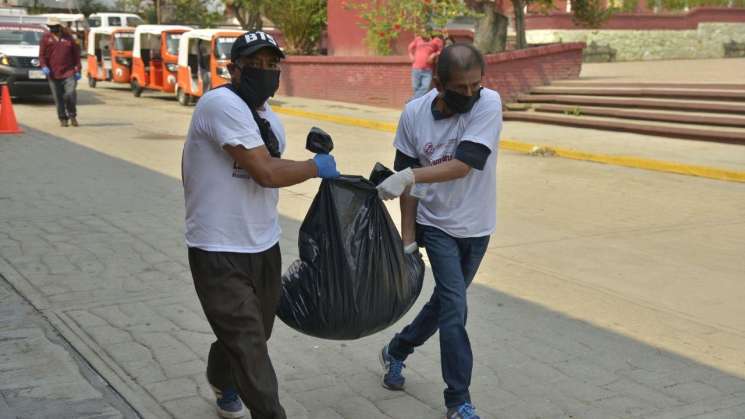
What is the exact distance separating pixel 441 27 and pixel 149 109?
6799 millimetres

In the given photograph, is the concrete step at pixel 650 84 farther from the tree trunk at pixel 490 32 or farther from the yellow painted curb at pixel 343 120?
the yellow painted curb at pixel 343 120

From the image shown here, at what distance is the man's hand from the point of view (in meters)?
4.08

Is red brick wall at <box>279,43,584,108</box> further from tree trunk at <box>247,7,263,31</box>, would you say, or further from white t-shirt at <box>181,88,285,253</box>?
white t-shirt at <box>181,88,285,253</box>

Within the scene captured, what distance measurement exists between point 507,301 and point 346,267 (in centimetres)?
266

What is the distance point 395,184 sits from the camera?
4098 millimetres

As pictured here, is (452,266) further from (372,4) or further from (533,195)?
(372,4)

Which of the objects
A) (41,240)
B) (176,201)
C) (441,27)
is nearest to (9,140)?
(176,201)

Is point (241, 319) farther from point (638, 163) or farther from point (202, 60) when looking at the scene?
point (202, 60)

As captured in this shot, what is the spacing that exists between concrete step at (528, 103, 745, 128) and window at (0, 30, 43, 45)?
11771 millimetres

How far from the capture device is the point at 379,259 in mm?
4059

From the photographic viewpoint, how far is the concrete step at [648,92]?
16.8 metres

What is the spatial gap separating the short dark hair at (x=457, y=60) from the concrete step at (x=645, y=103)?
1288 centimetres

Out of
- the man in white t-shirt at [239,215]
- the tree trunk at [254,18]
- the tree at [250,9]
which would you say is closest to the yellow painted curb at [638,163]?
the man in white t-shirt at [239,215]

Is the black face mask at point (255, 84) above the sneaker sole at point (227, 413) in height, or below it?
above
